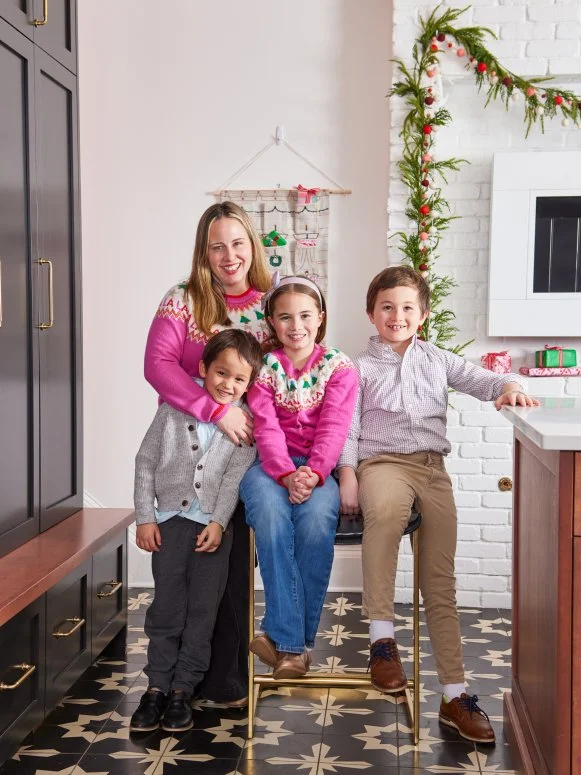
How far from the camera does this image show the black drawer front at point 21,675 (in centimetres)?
225

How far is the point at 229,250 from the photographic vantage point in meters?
2.56

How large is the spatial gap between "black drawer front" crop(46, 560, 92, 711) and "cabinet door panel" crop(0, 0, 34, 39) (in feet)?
5.32

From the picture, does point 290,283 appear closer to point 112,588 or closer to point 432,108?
point 112,588

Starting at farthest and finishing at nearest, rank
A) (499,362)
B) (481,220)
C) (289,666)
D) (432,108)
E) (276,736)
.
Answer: (481,220), (499,362), (432,108), (276,736), (289,666)

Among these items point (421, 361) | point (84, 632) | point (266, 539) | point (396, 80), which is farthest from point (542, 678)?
point (396, 80)

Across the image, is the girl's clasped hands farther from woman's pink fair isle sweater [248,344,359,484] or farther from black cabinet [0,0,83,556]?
black cabinet [0,0,83,556]

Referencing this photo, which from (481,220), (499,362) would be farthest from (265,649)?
(481,220)

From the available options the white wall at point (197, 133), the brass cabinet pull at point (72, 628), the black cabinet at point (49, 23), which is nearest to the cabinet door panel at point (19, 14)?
the black cabinet at point (49, 23)

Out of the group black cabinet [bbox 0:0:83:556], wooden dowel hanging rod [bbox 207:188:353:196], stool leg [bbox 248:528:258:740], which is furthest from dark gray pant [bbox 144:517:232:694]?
wooden dowel hanging rod [bbox 207:188:353:196]

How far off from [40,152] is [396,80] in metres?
→ 1.68

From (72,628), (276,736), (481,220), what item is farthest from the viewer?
(481,220)

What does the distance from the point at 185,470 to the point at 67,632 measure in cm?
61

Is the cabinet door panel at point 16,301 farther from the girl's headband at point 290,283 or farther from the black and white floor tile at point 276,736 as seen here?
the girl's headband at point 290,283

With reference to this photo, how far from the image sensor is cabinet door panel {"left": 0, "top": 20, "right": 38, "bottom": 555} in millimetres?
2547
